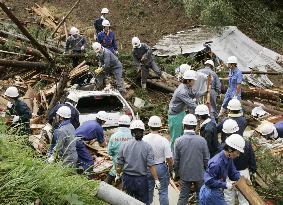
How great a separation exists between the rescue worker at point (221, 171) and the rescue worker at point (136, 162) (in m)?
0.95

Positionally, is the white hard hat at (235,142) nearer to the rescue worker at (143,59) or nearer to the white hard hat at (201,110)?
the white hard hat at (201,110)

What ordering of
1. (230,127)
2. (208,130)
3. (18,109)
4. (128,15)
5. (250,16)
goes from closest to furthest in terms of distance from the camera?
(230,127) < (208,130) < (18,109) < (250,16) < (128,15)

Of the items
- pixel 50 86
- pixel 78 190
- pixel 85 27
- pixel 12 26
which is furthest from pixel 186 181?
pixel 85 27

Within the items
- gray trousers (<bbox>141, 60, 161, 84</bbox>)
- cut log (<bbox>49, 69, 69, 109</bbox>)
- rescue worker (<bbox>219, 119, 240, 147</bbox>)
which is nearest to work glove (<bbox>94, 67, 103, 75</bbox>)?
cut log (<bbox>49, 69, 69, 109</bbox>)

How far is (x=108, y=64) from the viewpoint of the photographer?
13.0m

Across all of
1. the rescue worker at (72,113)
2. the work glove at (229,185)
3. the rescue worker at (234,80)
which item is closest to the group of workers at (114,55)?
the rescue worker at (72,113)

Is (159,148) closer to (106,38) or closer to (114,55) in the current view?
(114,55)

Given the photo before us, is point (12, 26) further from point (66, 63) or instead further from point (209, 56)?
point (209, 56)

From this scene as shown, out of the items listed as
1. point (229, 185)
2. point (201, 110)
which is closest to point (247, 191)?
point (229, 185)

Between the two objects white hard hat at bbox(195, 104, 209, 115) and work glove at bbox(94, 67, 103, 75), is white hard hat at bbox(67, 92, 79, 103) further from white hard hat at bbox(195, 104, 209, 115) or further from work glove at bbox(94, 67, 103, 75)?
white hard hat at bbox(195, 104, 209, 115)

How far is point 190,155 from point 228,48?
9.24 meters

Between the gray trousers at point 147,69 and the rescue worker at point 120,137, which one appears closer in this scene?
the rescue worker at point 120,137

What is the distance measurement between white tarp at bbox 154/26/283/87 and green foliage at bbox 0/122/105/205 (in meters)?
10.3

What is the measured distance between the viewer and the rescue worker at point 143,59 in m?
14.0
